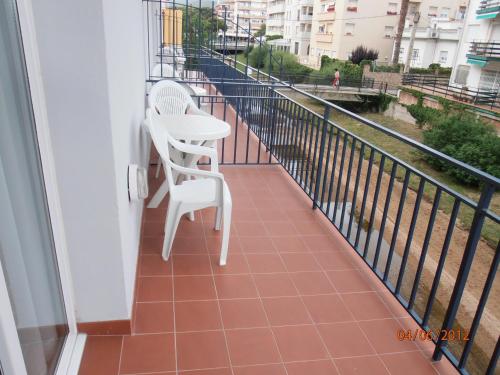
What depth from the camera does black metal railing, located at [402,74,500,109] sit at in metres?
17.9

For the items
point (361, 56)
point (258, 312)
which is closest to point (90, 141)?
point (258, 312)

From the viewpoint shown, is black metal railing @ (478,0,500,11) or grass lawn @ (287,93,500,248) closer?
grass lawn @ (287,93,500,248)

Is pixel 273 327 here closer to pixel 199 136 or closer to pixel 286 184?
pixel 199 136

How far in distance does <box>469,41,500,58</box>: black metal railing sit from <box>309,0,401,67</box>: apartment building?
11103 millimetres

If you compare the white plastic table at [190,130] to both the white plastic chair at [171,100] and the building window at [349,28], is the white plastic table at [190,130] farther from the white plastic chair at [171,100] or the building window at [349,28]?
the building window at [349,28]

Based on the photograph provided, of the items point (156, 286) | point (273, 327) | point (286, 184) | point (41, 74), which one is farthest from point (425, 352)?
point (286, 184)

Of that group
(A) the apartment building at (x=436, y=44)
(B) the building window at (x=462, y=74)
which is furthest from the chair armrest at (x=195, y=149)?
(A) the apartment building at (x=436, y=44)

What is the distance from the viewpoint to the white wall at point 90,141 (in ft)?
4.32

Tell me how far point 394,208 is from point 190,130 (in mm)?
7267

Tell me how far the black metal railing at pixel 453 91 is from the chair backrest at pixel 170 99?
1795cm

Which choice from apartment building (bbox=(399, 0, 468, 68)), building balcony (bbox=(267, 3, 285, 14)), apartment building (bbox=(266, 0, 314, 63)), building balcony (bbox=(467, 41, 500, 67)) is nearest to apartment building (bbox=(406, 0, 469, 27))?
apartment building (bbox=(399, 0, 468, 68))

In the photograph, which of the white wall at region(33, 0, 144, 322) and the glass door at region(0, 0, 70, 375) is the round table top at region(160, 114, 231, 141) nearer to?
the white wall at region(33, 0, 144, 322)

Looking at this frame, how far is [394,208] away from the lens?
9.12 m

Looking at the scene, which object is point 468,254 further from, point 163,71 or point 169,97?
point 163,71
